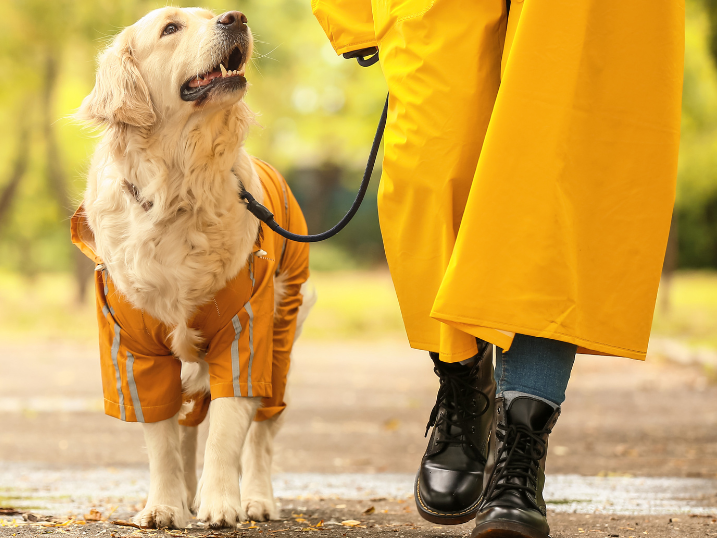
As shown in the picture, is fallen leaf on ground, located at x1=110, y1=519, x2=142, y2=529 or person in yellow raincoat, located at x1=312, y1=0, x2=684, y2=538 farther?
fallen leaf on ground, located at x1=110, y1=519, x2=142, y2=529

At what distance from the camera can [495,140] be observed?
2.18 metres

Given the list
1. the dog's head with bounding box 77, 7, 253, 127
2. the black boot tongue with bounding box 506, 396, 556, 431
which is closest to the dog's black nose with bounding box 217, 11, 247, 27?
the dog's head with bounding box 77, 7, 253, 127

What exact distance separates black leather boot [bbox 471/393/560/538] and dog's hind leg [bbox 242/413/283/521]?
1101mm

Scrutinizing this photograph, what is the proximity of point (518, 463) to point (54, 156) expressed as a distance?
15572 mm

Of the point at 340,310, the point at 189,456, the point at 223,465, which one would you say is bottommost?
the point at 340,310

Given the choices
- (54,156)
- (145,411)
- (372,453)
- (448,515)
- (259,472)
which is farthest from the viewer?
(54,156)

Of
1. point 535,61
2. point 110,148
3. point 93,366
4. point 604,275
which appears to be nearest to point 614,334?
point 604,275

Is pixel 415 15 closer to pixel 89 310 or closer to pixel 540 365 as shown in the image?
pixel 540 365

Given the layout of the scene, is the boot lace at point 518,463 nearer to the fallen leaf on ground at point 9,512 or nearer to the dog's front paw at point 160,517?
the dog's front paw at point 160,517

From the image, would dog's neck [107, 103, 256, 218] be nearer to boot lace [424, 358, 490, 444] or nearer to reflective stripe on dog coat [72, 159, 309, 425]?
reflective stripe on dog coat [72, 159, 309, 425]

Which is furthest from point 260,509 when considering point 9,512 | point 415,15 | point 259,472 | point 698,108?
point 698,108

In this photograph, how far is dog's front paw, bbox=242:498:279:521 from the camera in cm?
305

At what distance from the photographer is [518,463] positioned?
2.23 metres

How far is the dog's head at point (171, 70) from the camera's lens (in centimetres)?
295
